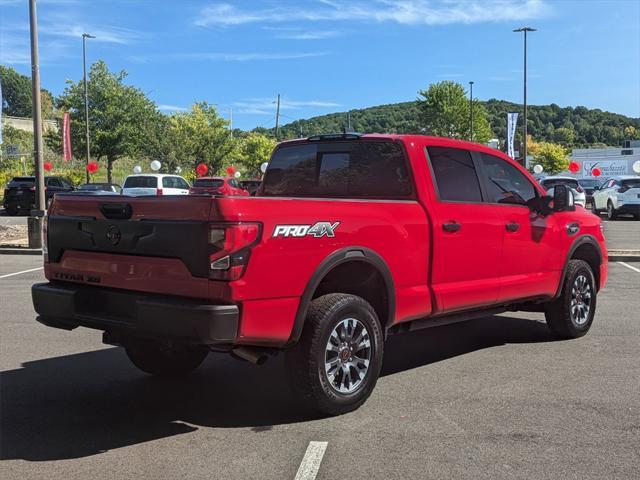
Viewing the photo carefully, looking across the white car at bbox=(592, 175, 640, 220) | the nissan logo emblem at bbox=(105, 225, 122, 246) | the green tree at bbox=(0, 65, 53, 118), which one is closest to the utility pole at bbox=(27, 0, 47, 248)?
the nissan logo emblem at bbox=(105, 225, 122, 246)

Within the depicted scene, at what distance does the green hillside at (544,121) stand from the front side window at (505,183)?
94.8 meters

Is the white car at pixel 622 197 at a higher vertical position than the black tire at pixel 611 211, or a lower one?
higher

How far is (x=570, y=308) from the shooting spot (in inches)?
266

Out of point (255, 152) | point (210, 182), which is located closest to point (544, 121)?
point (255, 152)

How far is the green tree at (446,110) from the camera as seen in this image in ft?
234

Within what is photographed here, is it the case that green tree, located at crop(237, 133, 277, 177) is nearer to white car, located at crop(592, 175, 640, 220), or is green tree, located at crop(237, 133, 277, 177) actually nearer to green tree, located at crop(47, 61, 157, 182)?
green tree, located at crop(47, 61, 157, 182)

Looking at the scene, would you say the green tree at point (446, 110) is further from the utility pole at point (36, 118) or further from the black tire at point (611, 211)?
the utility pole at point (36, 118)

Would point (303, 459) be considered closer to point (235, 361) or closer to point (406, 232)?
point (406, 232)

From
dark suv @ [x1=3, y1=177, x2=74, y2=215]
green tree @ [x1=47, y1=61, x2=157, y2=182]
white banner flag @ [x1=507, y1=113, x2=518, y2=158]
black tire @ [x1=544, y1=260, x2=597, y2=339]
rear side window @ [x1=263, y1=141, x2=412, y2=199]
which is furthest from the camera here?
white banner flag @ [x1=507, y1=113, x2=518, y2=158]

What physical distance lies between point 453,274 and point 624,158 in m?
68.1

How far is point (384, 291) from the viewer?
4.80 meters

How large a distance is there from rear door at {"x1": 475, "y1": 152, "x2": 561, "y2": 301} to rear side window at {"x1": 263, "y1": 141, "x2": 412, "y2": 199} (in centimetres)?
102

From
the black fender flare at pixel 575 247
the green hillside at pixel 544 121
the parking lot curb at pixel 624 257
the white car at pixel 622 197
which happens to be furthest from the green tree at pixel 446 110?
the black fender flare at pixel 575 247

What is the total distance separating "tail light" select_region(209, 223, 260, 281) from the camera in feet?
12.3
